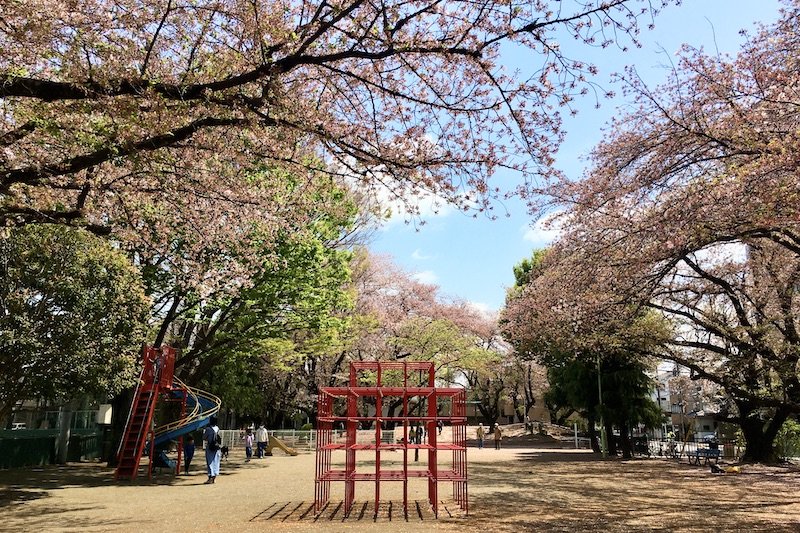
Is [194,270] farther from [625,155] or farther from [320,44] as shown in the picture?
[625,155]

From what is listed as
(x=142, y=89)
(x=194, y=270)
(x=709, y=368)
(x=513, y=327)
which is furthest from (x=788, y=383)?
(x=142, y=89)

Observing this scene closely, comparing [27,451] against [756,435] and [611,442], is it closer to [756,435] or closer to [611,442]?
[611,442]

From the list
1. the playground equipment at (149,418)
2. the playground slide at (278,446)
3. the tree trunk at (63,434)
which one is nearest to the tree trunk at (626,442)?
the playground slide at (278,446)

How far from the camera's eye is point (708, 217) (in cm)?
901

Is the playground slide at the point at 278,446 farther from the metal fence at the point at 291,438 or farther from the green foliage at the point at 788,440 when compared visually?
the green foliage at the point at 788,440

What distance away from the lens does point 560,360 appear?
98.2ft

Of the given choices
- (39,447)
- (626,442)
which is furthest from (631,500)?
(39,447)

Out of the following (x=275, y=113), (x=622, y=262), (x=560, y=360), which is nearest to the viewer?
(x=275, y=113)

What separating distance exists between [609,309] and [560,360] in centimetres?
1616

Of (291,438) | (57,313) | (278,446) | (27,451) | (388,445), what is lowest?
(278,446)

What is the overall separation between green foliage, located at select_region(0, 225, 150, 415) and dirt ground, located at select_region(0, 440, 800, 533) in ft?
7.79

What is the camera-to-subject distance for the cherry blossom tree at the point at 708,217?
7.89 metres

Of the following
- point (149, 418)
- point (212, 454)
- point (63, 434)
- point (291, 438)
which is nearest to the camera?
point (212, 454)

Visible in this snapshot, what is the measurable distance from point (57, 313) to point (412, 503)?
9170 millimetres
